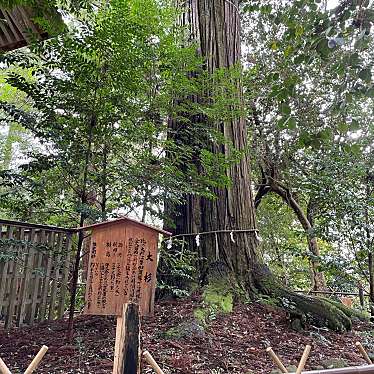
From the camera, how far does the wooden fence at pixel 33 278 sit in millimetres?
3336

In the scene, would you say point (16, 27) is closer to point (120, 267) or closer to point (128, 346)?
point (120, 267)

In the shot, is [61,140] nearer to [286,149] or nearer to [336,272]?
[336,272]

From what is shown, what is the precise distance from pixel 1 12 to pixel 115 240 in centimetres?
256

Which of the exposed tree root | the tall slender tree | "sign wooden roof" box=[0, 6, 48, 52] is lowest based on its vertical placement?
the exposed tree root

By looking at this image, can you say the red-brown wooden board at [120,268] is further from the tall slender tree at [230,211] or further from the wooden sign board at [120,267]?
the tall slender tree at [230,211]

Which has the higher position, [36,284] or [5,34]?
[5,34]

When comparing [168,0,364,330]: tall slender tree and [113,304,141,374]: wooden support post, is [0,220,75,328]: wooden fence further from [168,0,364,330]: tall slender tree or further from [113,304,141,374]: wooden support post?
[113,304,141,374]: wooden support post

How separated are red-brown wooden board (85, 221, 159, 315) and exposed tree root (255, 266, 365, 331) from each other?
7.11 ft

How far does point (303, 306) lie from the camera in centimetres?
371

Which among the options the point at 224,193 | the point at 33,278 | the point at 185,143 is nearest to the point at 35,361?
the point at 33,278

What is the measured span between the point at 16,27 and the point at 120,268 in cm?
264

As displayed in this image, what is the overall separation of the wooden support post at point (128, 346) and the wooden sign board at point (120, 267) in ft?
1.55

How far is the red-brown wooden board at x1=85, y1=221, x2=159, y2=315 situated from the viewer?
6.30 ft

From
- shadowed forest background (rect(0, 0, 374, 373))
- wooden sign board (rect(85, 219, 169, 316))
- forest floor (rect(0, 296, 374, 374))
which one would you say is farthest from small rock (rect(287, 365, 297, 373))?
wooden sign board (rect(85, 219, 169, 316))
